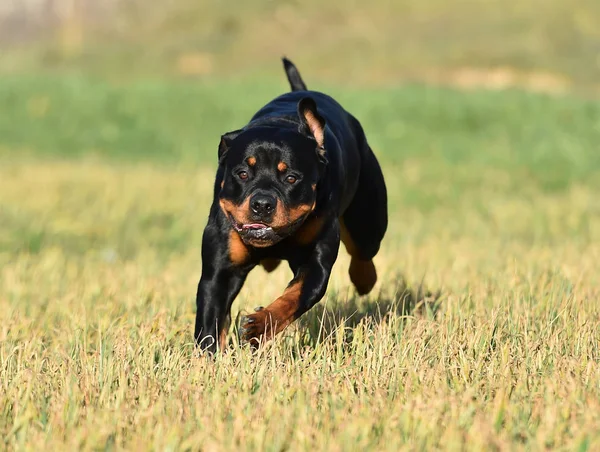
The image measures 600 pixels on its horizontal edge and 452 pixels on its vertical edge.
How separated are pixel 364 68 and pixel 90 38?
932 inches

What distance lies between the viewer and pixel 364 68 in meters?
47.3

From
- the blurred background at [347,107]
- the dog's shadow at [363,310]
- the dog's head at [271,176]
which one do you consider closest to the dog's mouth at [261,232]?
the dog's head at [271,176]

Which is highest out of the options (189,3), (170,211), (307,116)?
(189,3)

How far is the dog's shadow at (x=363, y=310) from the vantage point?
523 cm

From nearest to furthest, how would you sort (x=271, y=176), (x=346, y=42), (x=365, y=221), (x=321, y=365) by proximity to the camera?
(x=321, y=365) < (x=271, y=176) < (x=365, y=221) < (x=346, y=42)

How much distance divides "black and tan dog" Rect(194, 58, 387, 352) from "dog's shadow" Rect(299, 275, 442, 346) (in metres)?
0.36

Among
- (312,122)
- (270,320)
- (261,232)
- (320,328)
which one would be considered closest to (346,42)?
(312,122)

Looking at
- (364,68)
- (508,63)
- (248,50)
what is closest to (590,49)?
(508,63)

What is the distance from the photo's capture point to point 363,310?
611cm

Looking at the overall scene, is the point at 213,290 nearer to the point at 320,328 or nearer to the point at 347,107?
the point at 320,328

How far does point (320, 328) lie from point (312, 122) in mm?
960

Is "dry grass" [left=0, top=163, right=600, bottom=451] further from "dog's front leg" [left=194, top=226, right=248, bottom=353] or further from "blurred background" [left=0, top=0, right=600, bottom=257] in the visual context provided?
"blurred background" [left=0, top=0, right=600, bottom=257]

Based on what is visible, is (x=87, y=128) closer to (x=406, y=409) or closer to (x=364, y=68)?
(x=406, y=409)

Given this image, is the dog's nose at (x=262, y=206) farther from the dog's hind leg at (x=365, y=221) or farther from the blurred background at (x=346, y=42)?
the blurred background at (x=346, y=42)
